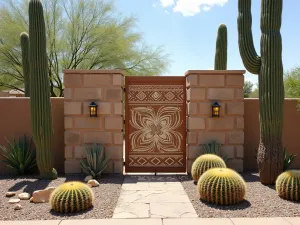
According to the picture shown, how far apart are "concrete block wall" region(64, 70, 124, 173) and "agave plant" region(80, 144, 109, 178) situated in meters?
0.26

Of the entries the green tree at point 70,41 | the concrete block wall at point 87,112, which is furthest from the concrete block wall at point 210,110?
the green tree at point 70,41

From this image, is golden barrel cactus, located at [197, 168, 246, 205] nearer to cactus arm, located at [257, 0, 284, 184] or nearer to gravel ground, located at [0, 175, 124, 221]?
cactus arm, located at [257, 0, 284, 184]

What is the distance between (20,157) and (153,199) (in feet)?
11.1

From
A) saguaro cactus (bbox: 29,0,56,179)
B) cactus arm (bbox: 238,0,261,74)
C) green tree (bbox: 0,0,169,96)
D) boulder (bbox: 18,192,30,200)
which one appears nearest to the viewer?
boulder (bbox: 18,192,30,200)

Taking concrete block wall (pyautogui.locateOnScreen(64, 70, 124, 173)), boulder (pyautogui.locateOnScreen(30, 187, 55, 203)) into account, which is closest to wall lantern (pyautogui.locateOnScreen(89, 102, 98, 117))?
concrete block wall (pyautogui.locateOnScreen(64, 70, 124, 173))

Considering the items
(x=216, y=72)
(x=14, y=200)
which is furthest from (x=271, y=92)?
(x=14, y=200)

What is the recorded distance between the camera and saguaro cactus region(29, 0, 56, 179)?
19.2 feet

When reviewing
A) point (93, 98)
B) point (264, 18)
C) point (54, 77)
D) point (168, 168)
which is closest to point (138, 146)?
point (168, 168)

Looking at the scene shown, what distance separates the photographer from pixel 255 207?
14.4ft

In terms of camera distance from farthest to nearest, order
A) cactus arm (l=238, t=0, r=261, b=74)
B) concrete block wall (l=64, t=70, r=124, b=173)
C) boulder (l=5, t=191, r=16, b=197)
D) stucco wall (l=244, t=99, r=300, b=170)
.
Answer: stucco wall (l=244, t=99, r=300, b=170)
concrete block wall (l=64, t=70, r=124, b=173)
cactus arm (l=238, t=0, r=261, b=74)
boulder (l=5, t=191, r=16, b=197)

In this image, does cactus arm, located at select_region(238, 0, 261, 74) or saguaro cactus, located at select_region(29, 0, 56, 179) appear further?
saguaro cactus, located at select_region(29, 0, 56, 179)

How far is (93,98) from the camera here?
651 cm

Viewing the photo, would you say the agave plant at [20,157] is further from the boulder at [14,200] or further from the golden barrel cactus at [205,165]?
the golden barrel cactus at [205,165]

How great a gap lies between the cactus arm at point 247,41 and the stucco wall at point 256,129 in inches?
59.0
